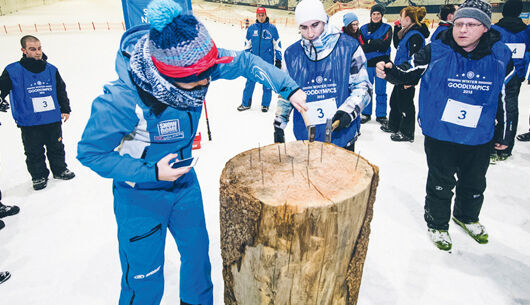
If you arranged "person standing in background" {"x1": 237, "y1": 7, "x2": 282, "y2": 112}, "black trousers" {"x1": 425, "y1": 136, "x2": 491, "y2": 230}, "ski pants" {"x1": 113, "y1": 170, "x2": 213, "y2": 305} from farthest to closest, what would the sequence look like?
"person standing in background" {"x1": 237, "y1": 7, "x2": 282, "y2": 112}
"black trousers" {"x1": 425, "y1": 136, "x2": 491, "y2": 230}
"ski pants" {"x1": 113, "y1": 170, "x2": 213, "y2": 305}

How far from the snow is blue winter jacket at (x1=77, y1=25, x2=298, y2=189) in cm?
58

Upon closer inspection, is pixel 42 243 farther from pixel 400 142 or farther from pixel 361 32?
pixel 361 32

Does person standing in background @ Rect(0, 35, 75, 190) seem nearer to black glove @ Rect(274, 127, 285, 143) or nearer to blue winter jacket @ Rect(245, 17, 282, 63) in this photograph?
black glove @ Rect(274, 127, 285, 143)

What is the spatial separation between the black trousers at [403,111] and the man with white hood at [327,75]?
285 cm

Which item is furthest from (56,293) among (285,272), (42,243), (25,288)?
(285,272)

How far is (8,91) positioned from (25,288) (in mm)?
2382

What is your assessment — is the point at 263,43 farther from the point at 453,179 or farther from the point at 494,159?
the point at 453,179

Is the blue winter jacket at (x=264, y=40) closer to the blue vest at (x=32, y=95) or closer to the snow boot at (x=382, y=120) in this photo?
the snow boot at (x=382, y=120)

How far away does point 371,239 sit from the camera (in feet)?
10.4

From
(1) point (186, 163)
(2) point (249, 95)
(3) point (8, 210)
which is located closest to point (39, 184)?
(3) point (8, 210)

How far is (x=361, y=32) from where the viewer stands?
5.93m

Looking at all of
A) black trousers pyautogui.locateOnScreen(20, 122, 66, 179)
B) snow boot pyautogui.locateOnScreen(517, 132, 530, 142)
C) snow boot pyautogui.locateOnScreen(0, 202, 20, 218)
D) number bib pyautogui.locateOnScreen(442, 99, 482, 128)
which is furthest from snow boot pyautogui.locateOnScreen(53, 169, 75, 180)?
snow boot pyautogui.locateOnScreen(517, 132, 530, 142)

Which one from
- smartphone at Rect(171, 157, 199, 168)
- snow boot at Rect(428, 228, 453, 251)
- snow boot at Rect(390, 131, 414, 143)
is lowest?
snow boot at Rect(428, 228, 453, 251)

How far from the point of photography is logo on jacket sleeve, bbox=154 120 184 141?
1664mm
